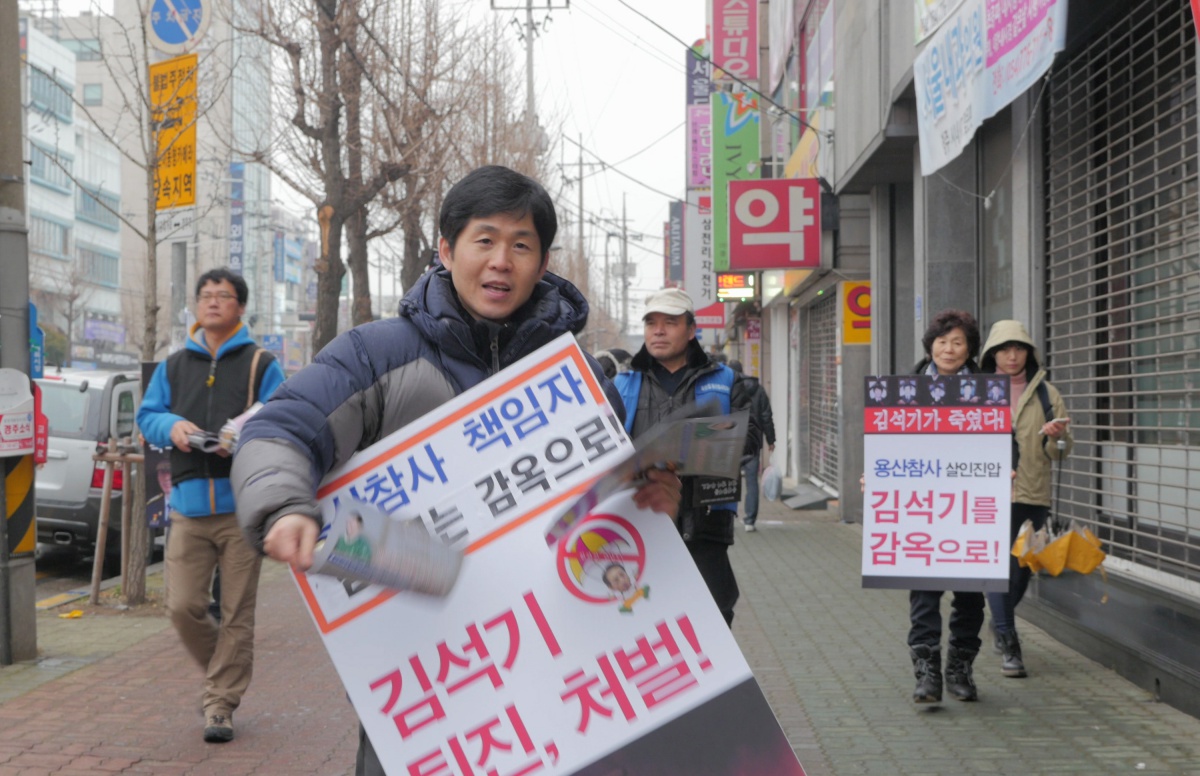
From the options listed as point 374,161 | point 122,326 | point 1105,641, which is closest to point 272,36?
point 374,161

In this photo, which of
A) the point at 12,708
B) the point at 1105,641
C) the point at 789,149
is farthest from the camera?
the point at 789,149

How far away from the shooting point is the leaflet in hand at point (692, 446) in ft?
7.03

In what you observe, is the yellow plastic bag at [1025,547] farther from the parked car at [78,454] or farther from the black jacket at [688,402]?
the parked car at [78,454]

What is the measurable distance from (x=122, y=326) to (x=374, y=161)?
221 ft

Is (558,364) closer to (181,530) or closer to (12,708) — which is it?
(181,530)

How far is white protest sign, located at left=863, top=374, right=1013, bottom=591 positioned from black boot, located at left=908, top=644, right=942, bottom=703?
348 mm

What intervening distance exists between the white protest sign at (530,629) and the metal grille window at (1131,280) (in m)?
4.78

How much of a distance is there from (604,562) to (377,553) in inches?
21.1

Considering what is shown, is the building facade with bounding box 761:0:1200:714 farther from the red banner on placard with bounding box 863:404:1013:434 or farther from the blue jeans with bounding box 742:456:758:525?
the blue jeans with bounding box 742:456:758:525

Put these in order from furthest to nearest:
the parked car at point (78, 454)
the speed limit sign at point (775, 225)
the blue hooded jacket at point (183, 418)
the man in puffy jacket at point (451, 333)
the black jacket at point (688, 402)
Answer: the speed limit sign at point (775, 225)
the parked car at point (78, 454)
the blue hooded jacket at point (183, 418)
the black jacket at point (688, 402)
the man in puffy jacket at point (451, 333)

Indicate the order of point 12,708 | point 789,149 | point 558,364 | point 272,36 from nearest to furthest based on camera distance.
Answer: point 558,364, point 12,708, point 272,36, point 789,149

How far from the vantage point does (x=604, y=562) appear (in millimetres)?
2432

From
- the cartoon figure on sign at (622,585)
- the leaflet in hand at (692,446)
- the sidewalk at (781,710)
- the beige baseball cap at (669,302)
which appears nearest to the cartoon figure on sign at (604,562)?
the cartoon figure on sign at (622,585)

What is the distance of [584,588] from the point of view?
7.91 feet
